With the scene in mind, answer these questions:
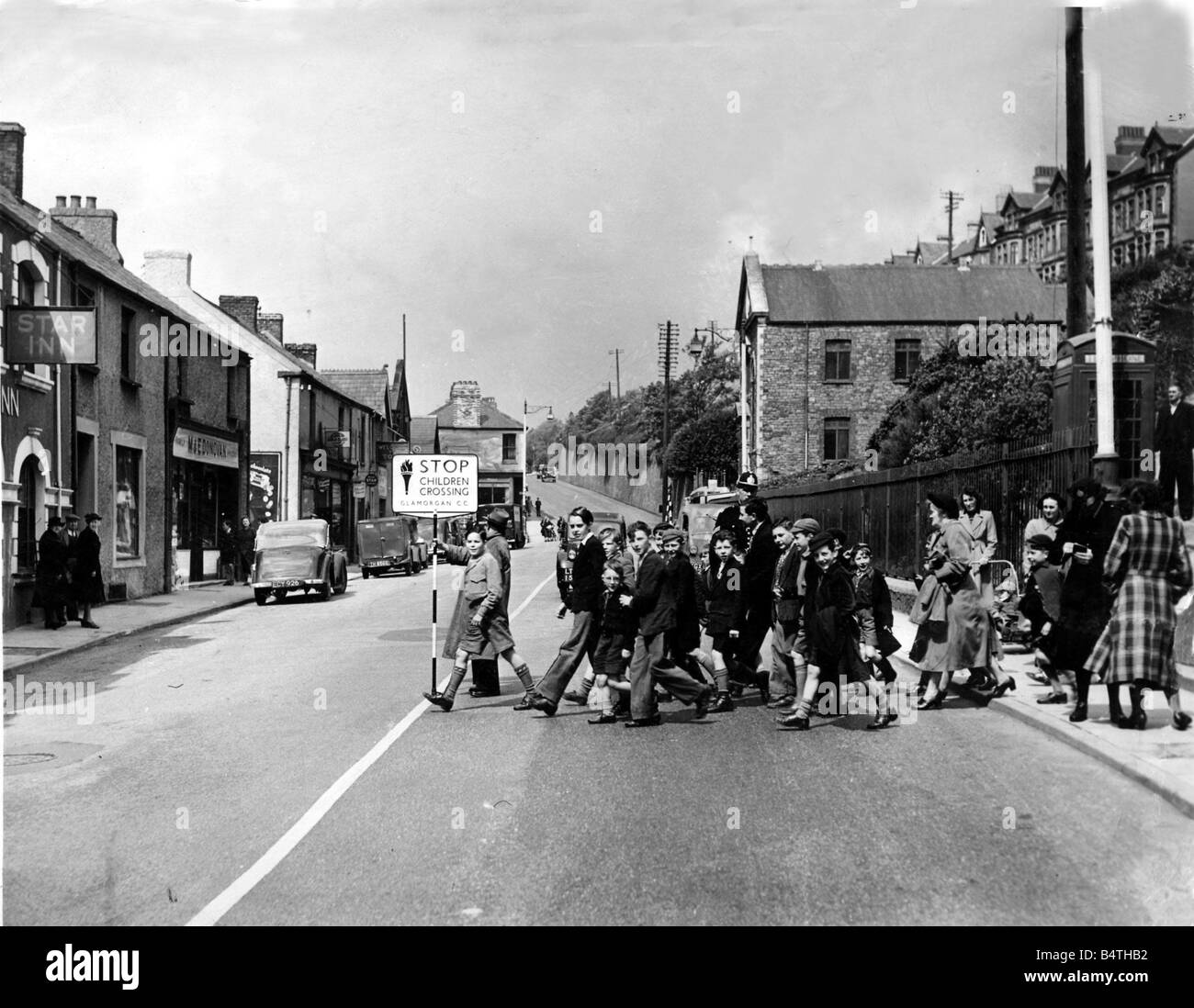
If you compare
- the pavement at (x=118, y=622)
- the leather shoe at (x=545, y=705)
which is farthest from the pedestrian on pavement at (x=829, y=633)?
the pavement at (x=118, y=622)

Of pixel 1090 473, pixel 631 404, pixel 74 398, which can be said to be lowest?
pixel 1090 473

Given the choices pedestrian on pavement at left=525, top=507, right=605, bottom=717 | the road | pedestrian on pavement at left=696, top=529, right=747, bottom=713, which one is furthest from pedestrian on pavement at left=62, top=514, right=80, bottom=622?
pedestrian on pavement at left=696, top=529, right=747, bottom=713

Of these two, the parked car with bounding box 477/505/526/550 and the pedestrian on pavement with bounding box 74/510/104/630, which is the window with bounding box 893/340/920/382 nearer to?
the parked car with bounding box 477/505/526/550

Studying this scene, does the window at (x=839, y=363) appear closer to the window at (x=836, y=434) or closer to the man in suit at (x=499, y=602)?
the window at (x=836, y=434)

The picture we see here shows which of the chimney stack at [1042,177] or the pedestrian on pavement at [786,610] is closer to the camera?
the pedestrian on pavement at [786,610]

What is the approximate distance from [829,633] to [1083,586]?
80.6 inches

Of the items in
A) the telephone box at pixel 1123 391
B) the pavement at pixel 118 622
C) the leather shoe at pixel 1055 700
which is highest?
the telephone box at pixel 1123 391

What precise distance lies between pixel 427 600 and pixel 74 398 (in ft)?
25.7

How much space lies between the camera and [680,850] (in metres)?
6.31

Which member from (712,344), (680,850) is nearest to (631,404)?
(712,344)

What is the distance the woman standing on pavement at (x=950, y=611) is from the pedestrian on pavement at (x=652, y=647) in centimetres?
211

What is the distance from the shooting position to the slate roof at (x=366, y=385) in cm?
6128

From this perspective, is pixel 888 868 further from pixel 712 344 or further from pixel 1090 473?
pixel 712 344

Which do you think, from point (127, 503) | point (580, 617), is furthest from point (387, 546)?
point (580, 617)
